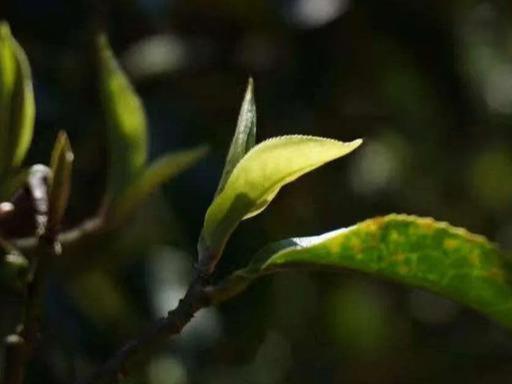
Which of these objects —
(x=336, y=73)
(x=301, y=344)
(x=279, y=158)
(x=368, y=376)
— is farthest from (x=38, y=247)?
(x=368, y=376)

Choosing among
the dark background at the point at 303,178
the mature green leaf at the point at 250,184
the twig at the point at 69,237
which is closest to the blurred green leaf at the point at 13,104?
the twig at the point at 69,237

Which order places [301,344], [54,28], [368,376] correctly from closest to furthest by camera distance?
[54,28] < [301,344] < [368,376]

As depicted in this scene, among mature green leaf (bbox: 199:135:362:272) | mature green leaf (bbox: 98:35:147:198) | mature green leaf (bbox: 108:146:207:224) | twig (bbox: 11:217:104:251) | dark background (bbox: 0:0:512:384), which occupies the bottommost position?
dark background (bbox: 0:0:512:384)

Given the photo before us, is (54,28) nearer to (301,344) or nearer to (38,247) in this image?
(301,344)

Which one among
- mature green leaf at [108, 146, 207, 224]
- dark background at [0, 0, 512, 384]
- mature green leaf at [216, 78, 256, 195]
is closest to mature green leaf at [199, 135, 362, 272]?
mature green leaf at [216, 78, 256, 195]

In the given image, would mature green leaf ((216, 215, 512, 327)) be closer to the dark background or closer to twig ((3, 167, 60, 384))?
twig ((3, 167, 60, 384))

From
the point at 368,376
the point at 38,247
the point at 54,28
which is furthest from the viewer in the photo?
the point at 368,376

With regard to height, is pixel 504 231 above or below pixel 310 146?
below
